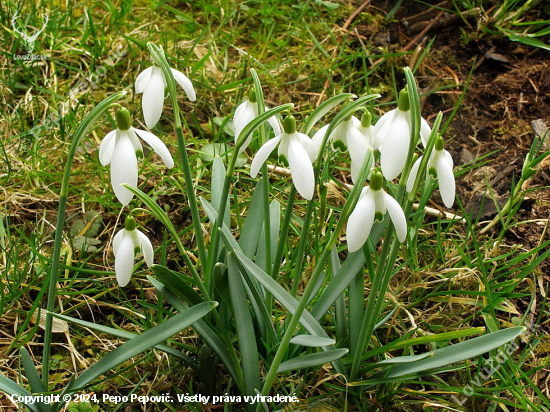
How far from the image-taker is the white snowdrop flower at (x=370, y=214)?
1.03m

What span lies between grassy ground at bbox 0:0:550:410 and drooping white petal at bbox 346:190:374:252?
50 cm

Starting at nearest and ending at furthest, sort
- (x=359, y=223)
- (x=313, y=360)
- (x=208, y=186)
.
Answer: (x=359, y=223)
(x=313, y=360)
(x=208, y=186)

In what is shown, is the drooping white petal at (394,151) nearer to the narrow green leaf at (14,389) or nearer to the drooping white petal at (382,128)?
the drooping white petal at (382,128)

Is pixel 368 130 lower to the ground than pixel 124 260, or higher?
higher

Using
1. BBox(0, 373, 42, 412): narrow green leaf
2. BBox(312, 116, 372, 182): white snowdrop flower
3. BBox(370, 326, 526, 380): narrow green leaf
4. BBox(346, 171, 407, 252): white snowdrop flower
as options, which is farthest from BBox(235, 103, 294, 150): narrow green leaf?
BBox(0, 373, 42, 412): narrow green leaf

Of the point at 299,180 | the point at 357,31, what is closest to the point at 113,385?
the point at 299,180

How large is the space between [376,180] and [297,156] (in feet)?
0.51

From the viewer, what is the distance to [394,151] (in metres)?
1.05

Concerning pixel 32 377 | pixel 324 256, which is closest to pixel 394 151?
pixel 324 256

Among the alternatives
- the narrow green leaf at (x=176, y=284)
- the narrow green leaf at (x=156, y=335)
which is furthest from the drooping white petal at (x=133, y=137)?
the narrow green leaf at (x=156, y=335)

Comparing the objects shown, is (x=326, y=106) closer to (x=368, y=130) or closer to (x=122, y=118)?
(x=368, y=130)

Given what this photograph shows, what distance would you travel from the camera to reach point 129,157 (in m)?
1.11

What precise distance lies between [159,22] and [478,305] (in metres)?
1.83

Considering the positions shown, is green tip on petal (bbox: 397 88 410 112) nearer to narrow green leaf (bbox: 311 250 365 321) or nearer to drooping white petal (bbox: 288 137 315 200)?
drooping white petal (bbox: 288 137 315 200)
